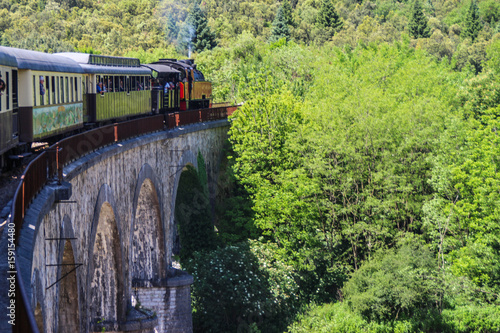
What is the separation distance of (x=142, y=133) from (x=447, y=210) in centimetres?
1877

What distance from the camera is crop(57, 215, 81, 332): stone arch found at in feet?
43.8

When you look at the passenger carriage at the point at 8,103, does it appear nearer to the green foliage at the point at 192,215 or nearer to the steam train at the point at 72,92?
the steam train at the point at 72,92

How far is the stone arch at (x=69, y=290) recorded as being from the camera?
13337 mm

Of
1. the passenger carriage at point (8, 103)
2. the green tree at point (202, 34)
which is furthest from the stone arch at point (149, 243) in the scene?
the green tree at point (202, 34)

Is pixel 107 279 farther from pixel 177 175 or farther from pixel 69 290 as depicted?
pixel 177 175

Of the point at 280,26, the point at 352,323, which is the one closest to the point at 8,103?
the point at 352,323

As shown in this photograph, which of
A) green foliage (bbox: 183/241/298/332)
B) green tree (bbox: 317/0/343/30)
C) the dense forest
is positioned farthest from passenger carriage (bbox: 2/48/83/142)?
green tree (bbox: 317/0/343/30)

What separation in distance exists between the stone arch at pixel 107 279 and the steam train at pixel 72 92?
3131 mm

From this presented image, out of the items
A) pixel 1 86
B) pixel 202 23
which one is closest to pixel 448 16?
pixel 202 23

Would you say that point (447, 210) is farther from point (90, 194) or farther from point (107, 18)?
point (107, 18)

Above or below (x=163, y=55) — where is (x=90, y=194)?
below

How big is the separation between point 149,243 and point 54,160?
16879mm

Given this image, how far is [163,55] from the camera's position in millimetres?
89562

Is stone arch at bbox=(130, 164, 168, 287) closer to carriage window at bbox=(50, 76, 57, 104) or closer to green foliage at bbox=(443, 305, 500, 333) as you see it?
carriage window at bbox=(50, 76, 57, 104)
